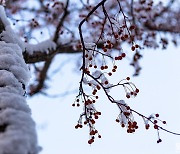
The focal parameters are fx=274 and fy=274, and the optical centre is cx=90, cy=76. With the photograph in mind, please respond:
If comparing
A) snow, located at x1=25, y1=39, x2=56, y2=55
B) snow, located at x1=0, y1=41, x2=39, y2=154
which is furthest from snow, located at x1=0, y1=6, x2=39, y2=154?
snow, located at x1=25, y1=39, x2=56, y2=55

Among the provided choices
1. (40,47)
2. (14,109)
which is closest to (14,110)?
(14,109)

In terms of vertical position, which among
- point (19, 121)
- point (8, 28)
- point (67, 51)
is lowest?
point (19, 121)

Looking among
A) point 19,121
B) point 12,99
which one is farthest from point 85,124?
point 19,121

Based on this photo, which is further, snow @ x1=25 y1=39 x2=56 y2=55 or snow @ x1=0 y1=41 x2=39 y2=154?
snow @ x1=25 y1=39 x2=56 y2=55

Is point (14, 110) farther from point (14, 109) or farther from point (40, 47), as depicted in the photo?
point (40, 47)

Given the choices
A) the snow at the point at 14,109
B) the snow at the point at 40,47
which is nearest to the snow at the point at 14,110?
the snow at the point at 14,109

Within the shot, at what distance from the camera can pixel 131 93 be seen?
8.35ft

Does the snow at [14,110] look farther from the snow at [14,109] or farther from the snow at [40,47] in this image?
the snow at [40,47]

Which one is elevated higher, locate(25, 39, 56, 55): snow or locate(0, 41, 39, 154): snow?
locate(25, 39, 56, 55): snow

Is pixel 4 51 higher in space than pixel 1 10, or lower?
lower

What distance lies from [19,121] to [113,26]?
65.8 inches

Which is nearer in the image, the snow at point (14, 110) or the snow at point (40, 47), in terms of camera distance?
the snow at point (14, 110)

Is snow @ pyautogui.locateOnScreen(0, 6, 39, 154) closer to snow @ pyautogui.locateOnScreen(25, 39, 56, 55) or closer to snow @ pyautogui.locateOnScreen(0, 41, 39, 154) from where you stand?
snow @ pyautogui.locateOnScreen(0, 41, 39, 154)

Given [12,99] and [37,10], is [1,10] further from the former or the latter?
[37,10]
